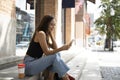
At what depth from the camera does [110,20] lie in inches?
1725

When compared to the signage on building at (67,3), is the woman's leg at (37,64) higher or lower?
lower

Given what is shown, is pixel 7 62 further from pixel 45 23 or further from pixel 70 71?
pixel 45 23

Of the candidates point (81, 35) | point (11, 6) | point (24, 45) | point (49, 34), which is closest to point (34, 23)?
point (24, 45)

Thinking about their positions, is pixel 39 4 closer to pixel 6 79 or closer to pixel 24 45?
pixel 24 45

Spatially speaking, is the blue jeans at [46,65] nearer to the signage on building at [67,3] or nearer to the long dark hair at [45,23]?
the long dark hair at [45,23]

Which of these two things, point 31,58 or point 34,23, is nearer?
point 31,58

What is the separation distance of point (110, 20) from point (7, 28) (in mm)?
32401

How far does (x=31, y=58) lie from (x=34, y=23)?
13.9 meters

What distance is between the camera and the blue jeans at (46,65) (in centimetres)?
671

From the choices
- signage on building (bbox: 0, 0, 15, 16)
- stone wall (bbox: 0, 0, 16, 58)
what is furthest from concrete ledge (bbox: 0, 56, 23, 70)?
signage on building (bbox: 0, 0, 15, 16)

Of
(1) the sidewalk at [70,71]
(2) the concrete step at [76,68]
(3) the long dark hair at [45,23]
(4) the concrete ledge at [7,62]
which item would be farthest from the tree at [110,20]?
(3) the long dark hair at [45,23]

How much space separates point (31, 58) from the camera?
6.97m

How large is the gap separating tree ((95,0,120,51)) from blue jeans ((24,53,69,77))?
121 feet

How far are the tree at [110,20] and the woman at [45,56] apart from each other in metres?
36.7
